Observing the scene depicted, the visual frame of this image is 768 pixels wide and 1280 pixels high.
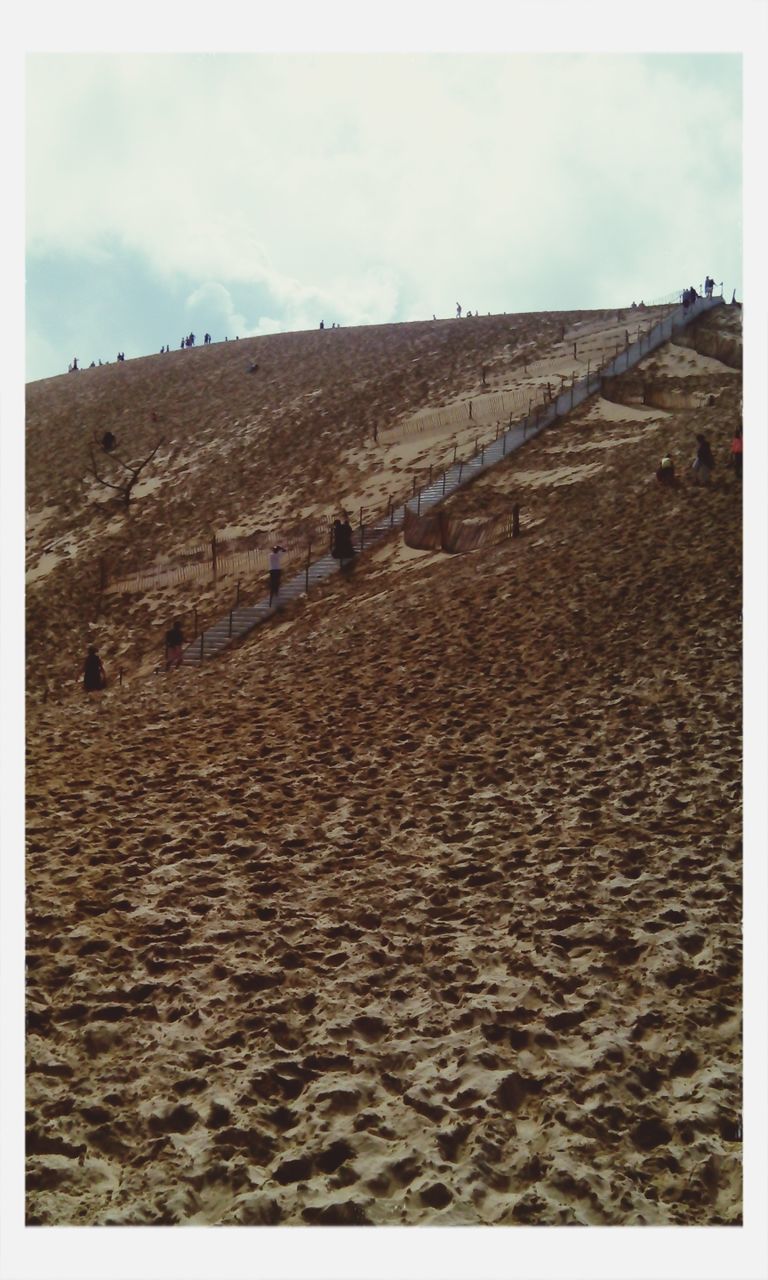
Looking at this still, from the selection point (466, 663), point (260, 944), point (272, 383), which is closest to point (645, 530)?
point (466, 663)

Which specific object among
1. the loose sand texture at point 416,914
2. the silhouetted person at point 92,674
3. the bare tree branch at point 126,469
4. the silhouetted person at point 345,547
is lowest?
the loose sand texture at point 416,914

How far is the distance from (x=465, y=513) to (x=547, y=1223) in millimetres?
19519

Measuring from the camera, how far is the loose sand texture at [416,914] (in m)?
4.60

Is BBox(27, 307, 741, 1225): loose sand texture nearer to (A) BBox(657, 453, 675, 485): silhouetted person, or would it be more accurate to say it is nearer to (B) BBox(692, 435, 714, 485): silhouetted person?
(B) BBox(692, 435, 714, 485): silhouetted person

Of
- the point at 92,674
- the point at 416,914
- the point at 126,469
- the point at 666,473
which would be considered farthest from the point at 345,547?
the point at 126,469

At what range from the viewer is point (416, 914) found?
265 inches

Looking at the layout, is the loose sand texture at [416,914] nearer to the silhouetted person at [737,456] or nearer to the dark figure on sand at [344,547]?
the silhouetted person at [737,456]

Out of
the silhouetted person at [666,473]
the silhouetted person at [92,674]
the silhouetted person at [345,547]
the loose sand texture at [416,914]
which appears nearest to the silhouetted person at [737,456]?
the silhouetted person at [666,473]

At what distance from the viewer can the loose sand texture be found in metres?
4.60

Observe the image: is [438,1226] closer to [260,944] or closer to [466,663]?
[260,944]

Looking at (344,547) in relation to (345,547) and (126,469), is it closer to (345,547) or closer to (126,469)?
(345,547)

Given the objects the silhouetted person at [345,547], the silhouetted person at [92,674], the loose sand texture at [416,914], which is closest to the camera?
Answer: the loose sand texture at [416,914]

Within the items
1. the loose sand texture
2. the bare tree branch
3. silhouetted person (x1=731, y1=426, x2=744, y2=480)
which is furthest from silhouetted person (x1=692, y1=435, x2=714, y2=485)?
the bare tree branch

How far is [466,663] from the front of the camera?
12336 millimetres
